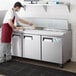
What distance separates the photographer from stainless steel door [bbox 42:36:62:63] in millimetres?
3878

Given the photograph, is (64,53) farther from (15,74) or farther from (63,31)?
(15,74)

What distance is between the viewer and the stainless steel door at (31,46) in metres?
4.13

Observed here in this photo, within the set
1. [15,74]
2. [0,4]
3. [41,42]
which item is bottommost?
[15,74]

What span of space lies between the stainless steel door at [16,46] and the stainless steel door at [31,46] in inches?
5.8

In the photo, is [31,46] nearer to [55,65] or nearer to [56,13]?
[55,65]

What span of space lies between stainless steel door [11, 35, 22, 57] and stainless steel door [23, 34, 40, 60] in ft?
0.48

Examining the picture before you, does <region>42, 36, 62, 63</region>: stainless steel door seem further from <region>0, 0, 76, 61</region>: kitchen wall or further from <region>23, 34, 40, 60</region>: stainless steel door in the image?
<region>0, 0, 76, 61</region>: kitchen wall

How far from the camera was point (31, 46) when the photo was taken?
4.21m

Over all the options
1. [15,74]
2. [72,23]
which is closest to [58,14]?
[72,23]

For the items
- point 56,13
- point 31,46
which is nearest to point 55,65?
point 31,46

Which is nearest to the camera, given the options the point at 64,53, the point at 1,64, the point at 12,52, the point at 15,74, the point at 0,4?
the point at 15,74

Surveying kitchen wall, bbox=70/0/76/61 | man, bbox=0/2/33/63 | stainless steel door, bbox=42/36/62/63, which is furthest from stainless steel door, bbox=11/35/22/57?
kitchen wall, bbox=70/0/76/61

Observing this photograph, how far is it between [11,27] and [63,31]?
4.05 feet

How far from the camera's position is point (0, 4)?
530 centimetres
